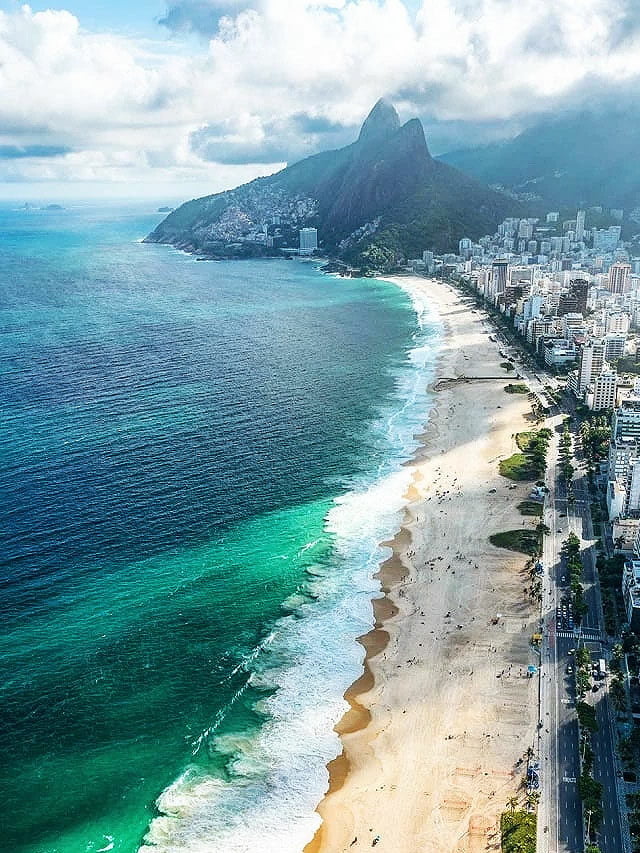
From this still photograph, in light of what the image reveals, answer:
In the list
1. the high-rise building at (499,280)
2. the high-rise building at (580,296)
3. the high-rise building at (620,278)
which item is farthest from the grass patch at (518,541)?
the high-rise building at (620,278)

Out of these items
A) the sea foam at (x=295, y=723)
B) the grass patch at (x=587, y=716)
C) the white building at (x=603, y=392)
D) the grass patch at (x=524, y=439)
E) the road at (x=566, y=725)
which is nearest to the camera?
the road at (x=566, y=725)

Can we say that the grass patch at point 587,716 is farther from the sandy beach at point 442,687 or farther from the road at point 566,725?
the sandy beach at point 442,687

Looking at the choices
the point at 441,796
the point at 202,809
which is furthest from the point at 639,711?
the point at 202,809

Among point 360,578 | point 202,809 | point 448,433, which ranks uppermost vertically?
point 448,433

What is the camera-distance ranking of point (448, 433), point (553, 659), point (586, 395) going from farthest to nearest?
point (586, 395) → point (448, 433) → point (553, 659)

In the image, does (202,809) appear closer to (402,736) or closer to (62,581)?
(402,736)

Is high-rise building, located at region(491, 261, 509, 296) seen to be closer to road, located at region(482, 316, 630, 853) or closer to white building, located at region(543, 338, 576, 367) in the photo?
white building, located at region(543, 338, 576, 367)

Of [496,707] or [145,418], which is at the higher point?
[145,418]
